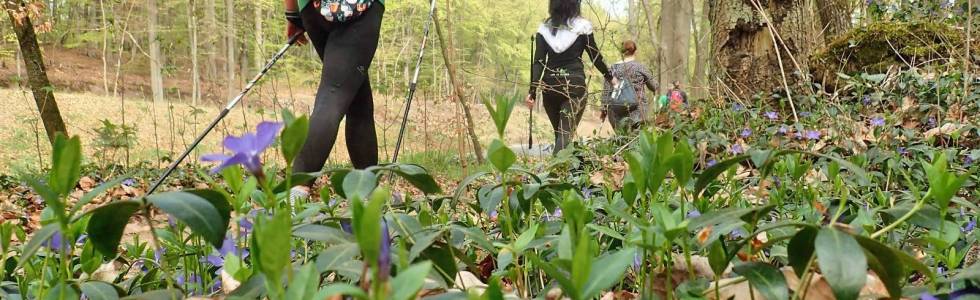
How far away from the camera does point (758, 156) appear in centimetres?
72

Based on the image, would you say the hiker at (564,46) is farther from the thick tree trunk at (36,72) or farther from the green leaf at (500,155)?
the green leaf at (500,155)

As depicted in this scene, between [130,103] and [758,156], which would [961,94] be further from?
[130,103]

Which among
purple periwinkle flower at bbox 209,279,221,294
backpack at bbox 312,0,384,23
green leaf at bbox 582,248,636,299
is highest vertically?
backpack at bbox 312,0,384,23

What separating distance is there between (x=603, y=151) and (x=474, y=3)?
19.8 metres

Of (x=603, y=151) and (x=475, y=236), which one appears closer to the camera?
(x=475, y=236)

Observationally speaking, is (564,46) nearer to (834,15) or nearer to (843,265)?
(834,15)

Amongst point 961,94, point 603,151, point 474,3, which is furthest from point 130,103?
point 961,94

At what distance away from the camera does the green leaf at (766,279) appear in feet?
1.73

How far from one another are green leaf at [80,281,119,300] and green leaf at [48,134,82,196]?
0.38ft

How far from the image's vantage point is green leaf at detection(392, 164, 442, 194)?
2.55ft

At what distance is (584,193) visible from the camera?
1659 millimetres

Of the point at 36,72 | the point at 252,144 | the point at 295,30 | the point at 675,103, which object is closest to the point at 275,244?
the point at 252,144

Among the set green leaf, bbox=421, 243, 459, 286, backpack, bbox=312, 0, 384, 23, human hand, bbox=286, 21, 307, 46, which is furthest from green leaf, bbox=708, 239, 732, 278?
human hand, bbox=286, 21, 307, 46

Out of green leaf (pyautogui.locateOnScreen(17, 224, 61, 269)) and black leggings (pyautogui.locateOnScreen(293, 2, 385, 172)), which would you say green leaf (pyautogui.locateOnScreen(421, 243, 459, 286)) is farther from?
black leggings (pyautogui.locateOnScreen(293, 2, 385, 172))
